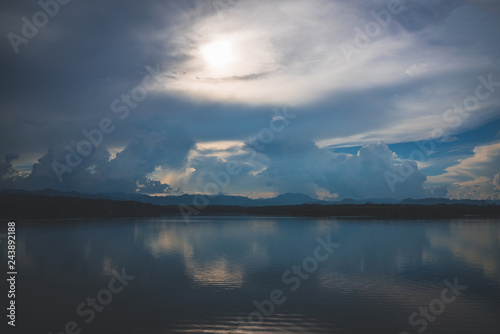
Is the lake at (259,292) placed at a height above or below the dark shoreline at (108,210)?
below

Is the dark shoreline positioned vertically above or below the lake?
above

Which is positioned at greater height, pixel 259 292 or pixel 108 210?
pixel 108 210

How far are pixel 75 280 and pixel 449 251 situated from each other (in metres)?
38.4

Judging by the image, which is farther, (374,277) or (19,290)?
(374,277)

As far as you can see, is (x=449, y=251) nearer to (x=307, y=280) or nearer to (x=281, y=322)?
(x=307, y=280)

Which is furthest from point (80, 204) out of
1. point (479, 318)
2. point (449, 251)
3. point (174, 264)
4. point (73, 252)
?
point (479, 318)

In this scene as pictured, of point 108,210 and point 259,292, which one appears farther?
point 108,210

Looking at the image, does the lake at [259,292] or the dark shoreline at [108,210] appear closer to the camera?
the lake at [259,292]

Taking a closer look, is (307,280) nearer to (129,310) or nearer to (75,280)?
(129,310)

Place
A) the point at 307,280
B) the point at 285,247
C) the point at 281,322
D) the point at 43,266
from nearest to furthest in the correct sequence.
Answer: the point at 281,322, the point at 307,280, the point at 43,266, the point at 285,247

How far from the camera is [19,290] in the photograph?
21.8 meters

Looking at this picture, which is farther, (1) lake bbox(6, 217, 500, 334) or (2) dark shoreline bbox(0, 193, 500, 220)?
(2) dark shoreline bbox(0, 193, 500, 220)

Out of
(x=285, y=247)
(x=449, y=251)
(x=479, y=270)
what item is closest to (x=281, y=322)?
(x=479, y=270)

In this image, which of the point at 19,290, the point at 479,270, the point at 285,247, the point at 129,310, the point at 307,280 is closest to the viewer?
the point at 129,310
